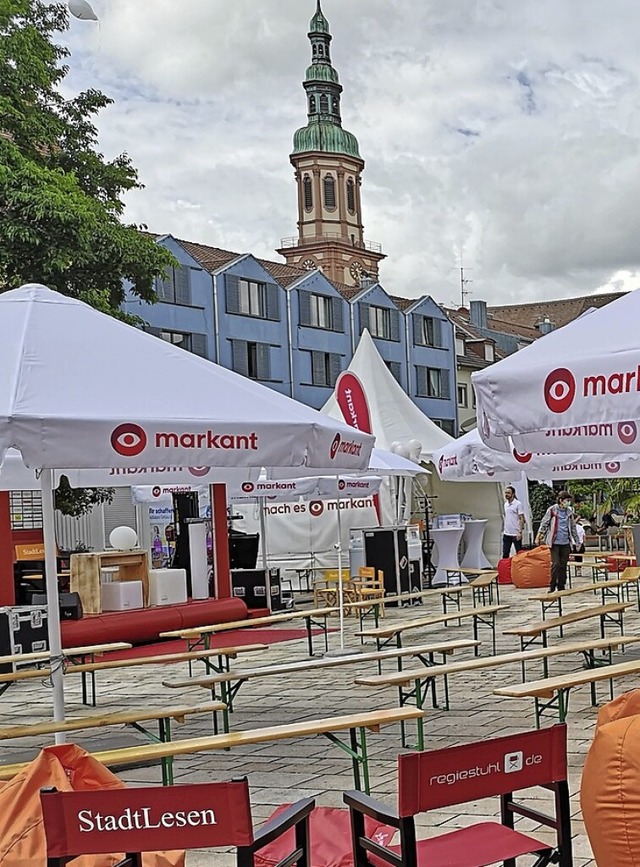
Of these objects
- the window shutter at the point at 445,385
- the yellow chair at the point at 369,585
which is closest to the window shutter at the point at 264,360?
the window shutter at the point at 445,385

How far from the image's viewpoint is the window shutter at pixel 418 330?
54.7 metres

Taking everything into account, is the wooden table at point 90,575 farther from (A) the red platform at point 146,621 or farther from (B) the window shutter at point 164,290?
(B) the window shutter at point 164,290

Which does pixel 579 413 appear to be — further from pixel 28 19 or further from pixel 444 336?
pixel 444 336

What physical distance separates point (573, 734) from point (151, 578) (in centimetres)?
874

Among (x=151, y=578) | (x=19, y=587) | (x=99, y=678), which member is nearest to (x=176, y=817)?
(x=99, y=678)

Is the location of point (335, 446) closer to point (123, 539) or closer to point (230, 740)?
point (230, 740)

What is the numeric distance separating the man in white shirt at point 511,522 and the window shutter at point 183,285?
63.4ft

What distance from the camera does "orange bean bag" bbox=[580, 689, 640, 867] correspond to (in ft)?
14.5

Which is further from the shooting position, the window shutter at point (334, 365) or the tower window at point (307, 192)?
the tower window at point (307, 192)

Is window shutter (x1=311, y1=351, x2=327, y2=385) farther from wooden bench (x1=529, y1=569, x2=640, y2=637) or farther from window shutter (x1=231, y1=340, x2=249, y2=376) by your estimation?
wooden bench (x1=529, y1=569, x2=640, y2=637)

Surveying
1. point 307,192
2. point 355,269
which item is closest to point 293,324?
point 355,269

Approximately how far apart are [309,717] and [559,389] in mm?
4938

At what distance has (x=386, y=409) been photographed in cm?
2439

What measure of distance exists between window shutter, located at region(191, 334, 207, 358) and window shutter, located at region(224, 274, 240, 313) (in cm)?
168
